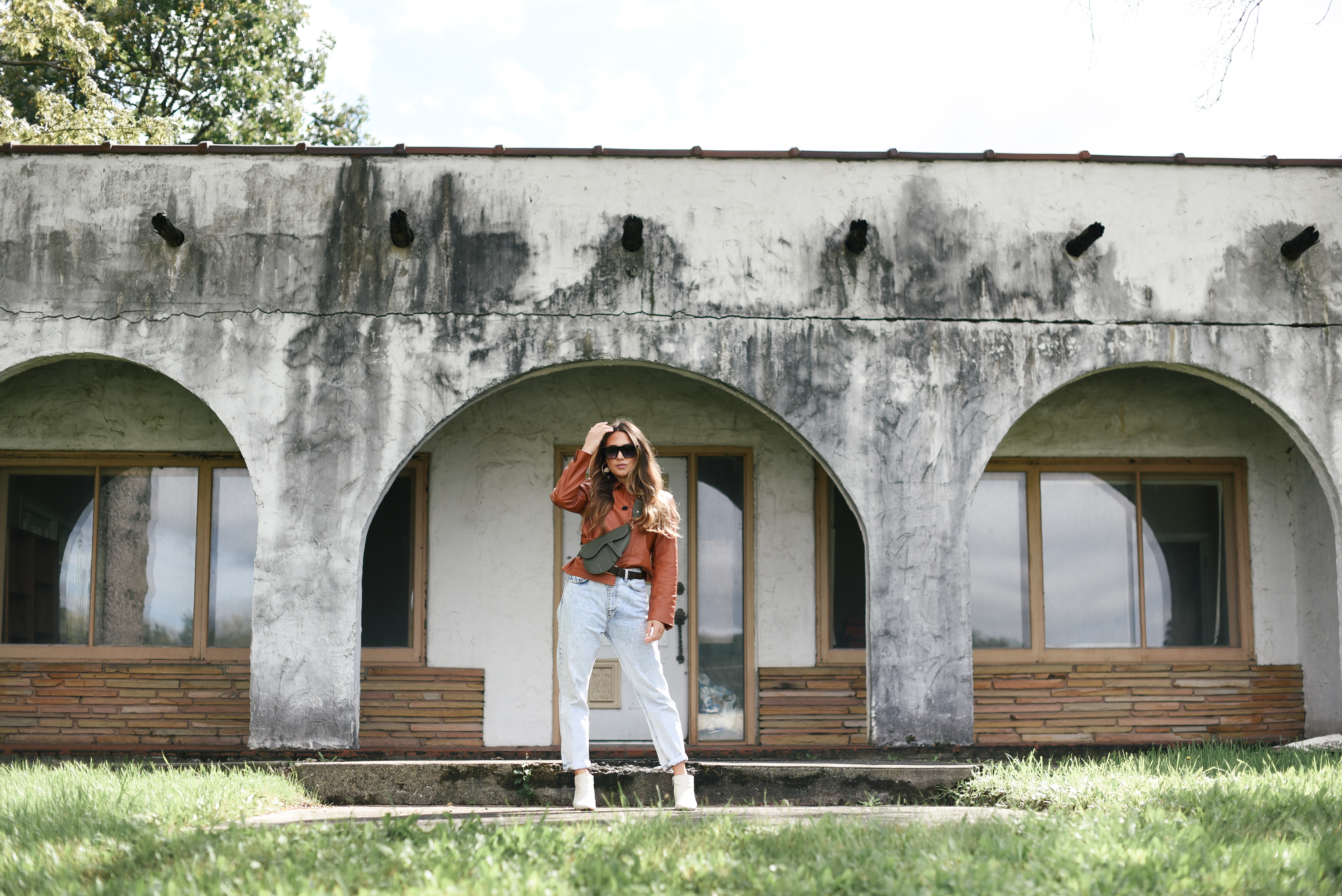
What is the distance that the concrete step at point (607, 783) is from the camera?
5.39 metres

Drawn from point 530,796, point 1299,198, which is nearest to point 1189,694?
point 1299,198

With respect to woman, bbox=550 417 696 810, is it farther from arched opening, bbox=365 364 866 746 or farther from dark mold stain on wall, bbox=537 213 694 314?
arched opening, bbox=365 364 866 746

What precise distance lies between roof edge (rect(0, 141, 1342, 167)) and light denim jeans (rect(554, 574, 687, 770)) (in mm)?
3221

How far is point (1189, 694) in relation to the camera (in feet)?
26.6

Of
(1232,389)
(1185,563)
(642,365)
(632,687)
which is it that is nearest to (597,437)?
(642,365)

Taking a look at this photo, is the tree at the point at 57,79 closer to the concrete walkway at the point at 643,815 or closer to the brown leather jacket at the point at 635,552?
the brown leather jacket at the point at 635,552

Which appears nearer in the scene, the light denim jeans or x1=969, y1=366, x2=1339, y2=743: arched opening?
the light denim jeans

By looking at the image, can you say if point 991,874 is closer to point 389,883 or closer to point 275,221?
point 389,883

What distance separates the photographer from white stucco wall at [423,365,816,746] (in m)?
7.94

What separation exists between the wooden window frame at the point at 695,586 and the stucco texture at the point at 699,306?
1.17 m

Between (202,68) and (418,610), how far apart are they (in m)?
12.1

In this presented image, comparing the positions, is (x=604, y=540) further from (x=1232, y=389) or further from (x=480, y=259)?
(x=1232, y=389)

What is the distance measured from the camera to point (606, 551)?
4.92 metres

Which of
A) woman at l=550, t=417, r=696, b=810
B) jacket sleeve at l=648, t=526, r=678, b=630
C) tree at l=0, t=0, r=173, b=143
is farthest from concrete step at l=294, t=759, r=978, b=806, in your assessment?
tree at l=0, t=0, r=173, b=143
